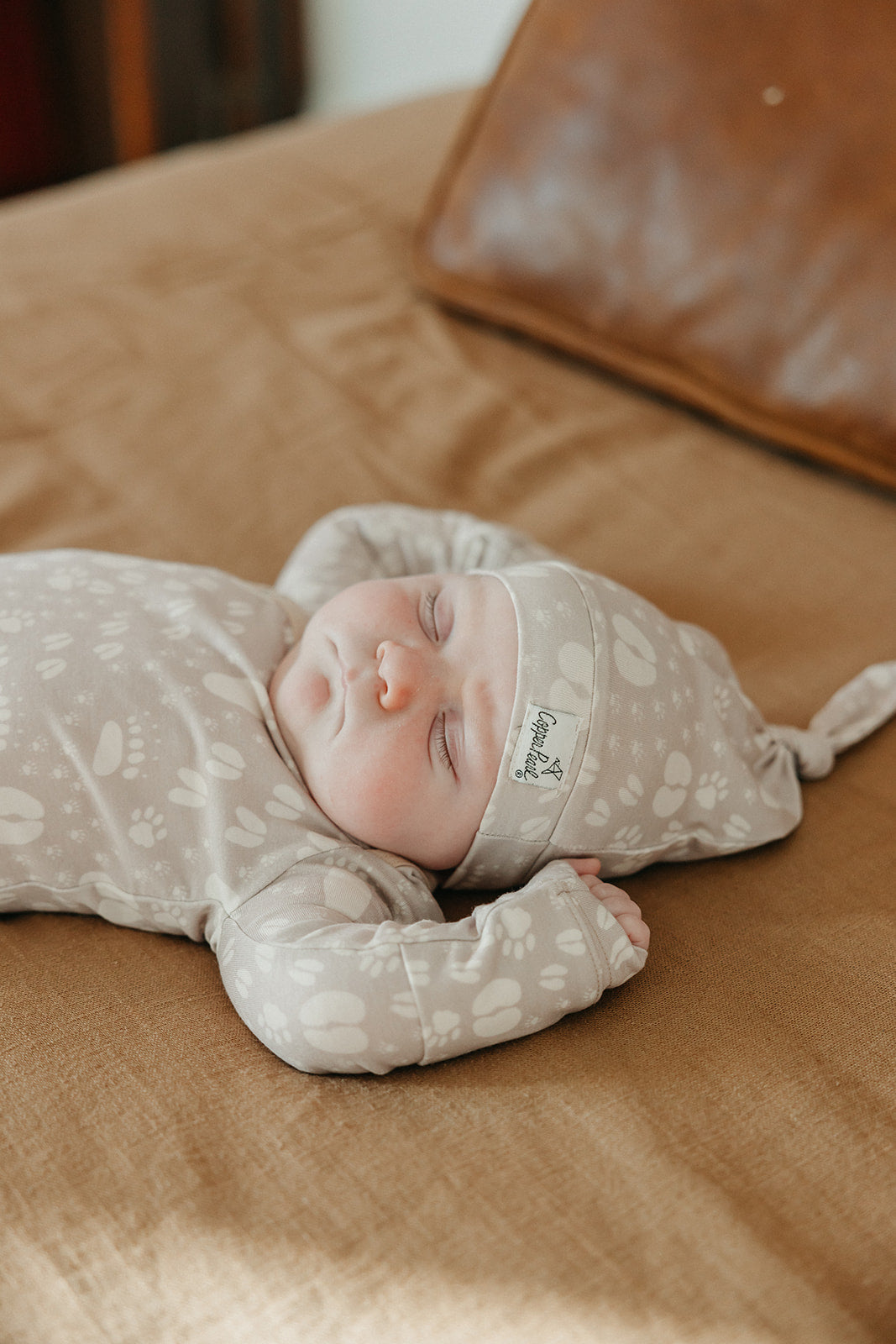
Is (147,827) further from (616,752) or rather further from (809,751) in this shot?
(809,751)

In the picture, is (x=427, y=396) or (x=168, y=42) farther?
(x=168, y=42)

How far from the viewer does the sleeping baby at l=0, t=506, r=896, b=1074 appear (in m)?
0.84

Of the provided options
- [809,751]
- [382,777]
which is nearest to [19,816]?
[382,777]

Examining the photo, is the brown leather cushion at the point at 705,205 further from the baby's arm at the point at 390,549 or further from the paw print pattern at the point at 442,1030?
the paw print pattern at the point at 442,1030

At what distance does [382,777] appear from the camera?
36.8 inches

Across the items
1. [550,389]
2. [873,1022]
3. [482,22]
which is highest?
[482,22]

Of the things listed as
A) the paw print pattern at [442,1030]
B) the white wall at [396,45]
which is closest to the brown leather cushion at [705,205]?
the paw print pattern at [442,1030]

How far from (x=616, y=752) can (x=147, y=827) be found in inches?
15.5

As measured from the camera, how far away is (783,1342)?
2.09 feet

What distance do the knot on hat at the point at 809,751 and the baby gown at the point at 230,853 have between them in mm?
274

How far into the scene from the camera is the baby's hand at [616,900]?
2.89 ft

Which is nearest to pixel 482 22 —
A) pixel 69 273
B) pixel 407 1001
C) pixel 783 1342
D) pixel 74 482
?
pixel 69 273

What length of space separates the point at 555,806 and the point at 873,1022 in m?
0.29

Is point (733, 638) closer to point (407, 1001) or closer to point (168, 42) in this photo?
point (407, 1001)
